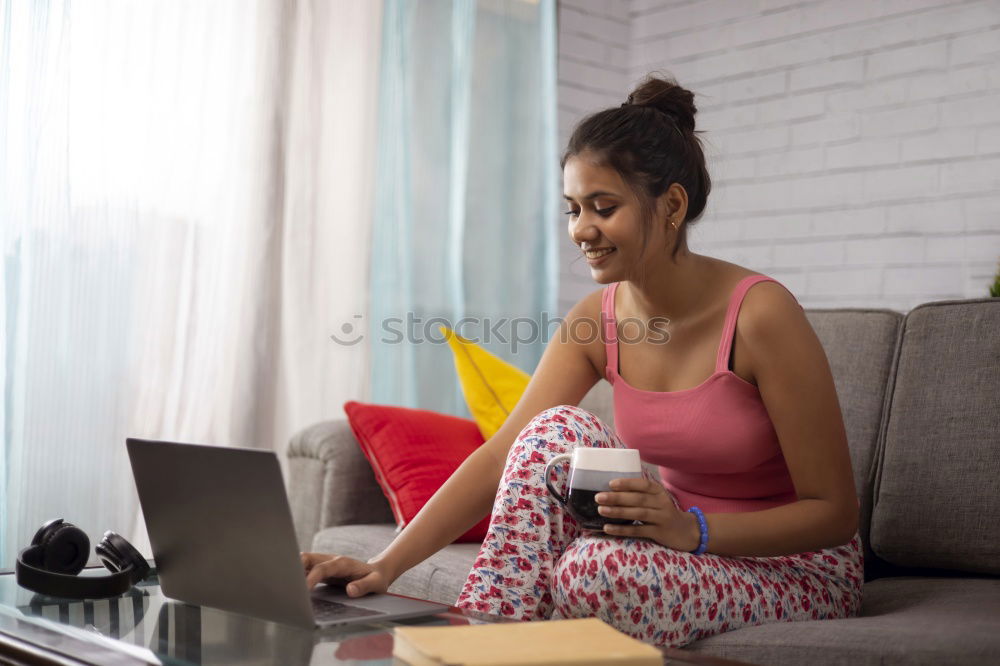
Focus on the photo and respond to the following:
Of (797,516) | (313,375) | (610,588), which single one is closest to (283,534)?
(610,588)

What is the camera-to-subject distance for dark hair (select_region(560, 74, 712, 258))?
1.56m

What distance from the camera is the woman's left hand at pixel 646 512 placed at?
121 centimetres

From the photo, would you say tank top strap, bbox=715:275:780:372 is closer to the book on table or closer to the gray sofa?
the gray sofa

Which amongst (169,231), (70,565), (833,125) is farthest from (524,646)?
(833,125)

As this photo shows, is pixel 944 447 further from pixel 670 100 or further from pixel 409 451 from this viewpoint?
pixel 409 451

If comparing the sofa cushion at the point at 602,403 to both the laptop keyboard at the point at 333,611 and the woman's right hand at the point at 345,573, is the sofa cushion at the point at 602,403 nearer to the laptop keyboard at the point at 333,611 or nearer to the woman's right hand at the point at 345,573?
the woman's right hand at the point at 345,573

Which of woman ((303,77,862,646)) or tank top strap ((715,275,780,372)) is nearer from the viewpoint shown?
woman ((303,77,862,646))

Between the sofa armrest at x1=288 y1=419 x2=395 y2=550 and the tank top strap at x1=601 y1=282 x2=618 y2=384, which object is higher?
the tank top strap at x1=601 y1=282 x2=618 y2=384

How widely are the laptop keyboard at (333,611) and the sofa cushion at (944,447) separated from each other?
0.98m

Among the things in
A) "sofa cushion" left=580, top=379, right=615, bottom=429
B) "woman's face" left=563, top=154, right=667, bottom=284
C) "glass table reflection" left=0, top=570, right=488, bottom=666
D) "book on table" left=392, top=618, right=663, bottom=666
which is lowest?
"glass table reflection" left=0, top=570, right=488, bottom=666

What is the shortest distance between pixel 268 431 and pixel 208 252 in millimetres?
489

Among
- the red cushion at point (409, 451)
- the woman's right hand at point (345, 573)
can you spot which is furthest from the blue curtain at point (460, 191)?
the woman's right hand at point (345, 573)

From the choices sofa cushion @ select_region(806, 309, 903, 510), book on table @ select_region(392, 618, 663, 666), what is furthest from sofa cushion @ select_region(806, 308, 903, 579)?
book on table @ select_region(392, 618, 663, 666)

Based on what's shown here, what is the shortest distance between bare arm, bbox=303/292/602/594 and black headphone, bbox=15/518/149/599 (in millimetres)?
241
